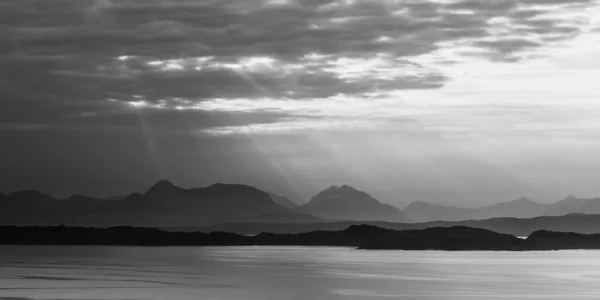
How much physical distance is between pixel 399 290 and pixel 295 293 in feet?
19.7

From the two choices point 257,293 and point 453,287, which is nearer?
point 257,293

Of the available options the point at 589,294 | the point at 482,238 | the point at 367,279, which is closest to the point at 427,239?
the point at 482,238

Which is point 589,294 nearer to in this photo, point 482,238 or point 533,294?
point 533,294

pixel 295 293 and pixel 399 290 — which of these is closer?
pixel 295 293

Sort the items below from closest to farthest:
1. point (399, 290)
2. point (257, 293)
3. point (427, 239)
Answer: point (257, 293) → point (399, 290) → point (427, 239)

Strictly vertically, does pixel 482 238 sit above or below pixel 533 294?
above

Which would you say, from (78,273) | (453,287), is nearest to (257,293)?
(453,287)

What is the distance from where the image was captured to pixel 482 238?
507ft

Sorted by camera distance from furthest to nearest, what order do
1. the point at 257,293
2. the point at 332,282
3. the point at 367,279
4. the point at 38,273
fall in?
the point at 38,273 < the point at 367,279 < the point at 332,282 < the point at 257,293

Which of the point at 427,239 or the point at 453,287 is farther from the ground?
the point at 427,239

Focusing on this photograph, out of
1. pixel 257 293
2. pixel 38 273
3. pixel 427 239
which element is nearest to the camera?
pixel 257 293

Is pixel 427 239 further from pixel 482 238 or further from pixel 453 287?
pixel 453 287

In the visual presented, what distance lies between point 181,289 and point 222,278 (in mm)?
10044

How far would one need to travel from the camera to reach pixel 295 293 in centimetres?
4075
